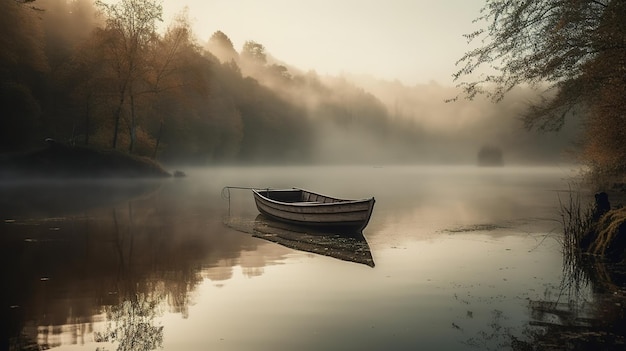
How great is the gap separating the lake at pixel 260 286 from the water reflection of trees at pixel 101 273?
0.04 meters

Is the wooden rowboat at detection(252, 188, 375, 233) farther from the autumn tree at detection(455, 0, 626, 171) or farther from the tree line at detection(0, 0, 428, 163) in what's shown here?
the tree line at detection(0, 0, 428, 163)

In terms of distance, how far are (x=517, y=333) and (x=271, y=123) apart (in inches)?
3684

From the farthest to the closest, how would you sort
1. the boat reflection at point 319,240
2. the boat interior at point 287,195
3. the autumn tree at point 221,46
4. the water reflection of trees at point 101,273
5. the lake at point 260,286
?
the autumn tree at point 221,46 → the boat interior at point 287,195 → the boat reflection at point 319,240 → the water reflection of trees at point 101,273 → the lake at point 260,286

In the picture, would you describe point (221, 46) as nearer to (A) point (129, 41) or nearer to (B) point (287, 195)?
(A) point (129, 41)

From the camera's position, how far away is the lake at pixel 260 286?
8969 mm

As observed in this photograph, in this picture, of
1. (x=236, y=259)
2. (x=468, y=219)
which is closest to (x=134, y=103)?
(x=468, y=219)

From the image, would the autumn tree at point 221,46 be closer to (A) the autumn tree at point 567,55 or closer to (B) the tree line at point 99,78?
(B) the tree line at point 99,78

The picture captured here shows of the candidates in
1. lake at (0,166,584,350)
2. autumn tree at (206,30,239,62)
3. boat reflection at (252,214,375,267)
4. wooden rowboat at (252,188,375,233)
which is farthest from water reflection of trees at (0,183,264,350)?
autumn tree at (206,30,239,62)

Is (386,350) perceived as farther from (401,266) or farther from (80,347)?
(401,266)

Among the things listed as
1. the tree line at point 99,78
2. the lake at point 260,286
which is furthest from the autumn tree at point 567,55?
the tree line at point 99,78

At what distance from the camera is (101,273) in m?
13.8

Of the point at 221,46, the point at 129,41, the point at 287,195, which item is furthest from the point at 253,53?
the point at 287,195

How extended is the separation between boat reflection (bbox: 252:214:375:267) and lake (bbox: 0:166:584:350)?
Result: 34 cm

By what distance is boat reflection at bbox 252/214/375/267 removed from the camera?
1692cm
